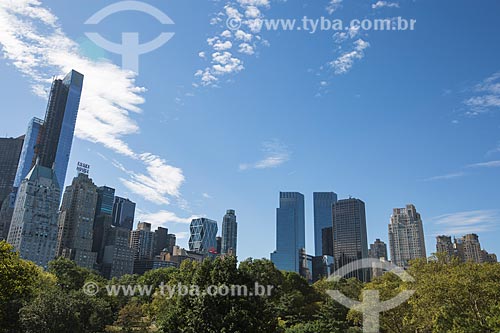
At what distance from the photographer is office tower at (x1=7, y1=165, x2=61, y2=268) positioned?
152 m

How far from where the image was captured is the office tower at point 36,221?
15212 centimetres

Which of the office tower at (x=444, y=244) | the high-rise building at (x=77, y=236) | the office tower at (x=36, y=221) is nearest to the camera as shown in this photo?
the office tower at (x=444, y=244)

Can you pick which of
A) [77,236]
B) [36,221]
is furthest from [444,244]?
[77,236]

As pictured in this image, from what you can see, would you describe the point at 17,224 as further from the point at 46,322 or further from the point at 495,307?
the point at 495,307

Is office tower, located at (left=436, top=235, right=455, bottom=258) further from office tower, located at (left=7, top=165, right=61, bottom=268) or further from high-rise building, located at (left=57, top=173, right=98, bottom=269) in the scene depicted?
high-rise building, located at (left=57, top=173, right=98, bottom=269)

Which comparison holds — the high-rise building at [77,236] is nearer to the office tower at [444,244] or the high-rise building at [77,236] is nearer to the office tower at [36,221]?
the office tower at [36,221]

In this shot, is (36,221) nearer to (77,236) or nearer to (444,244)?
(77,236)

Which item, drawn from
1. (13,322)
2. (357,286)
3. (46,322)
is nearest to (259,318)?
(46,322)

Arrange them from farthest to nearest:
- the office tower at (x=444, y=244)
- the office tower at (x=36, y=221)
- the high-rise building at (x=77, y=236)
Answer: the high-rise building at (x=77, y=236), the office tower at (x=36, y=221), the office tower at (x=444, y=244)

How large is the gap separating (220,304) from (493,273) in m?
15.9

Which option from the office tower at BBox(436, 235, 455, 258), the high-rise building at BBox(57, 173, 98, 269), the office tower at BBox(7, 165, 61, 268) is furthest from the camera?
the high-rise building at BBox(57, 173, 98, 269)

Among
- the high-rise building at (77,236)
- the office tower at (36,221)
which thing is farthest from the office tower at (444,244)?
the high-rise building at (77,236)

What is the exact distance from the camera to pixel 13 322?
3084 centimetres

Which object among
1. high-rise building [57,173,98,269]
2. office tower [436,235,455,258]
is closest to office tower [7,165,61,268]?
high-rise building [57,173,98,269]
